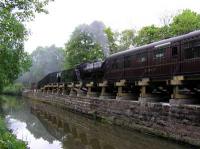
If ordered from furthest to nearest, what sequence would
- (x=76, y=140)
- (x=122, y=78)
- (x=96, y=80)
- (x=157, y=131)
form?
(x=96, y=80), (x=122, y=78), (x=76, y=140), (x=157, y=131)

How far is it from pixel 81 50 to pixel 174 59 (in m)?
43.5

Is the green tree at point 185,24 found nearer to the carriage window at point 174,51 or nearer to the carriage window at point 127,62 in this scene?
the carriage window at point 127,62

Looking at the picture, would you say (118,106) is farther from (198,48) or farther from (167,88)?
(198,48)

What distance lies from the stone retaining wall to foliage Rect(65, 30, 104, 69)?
3118 cm

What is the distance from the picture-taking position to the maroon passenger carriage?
1781 centimetres

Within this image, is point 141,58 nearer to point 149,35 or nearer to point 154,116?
point 154,116

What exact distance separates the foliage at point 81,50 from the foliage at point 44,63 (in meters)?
44.8

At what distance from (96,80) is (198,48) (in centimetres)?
1594

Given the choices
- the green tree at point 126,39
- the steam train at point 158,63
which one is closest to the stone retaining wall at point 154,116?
the steam train at point 158,63

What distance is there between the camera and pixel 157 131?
18.4 metres

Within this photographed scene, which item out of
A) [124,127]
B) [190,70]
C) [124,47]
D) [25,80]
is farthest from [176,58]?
[25,80]

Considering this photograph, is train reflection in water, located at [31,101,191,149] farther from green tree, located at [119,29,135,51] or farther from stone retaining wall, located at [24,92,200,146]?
green tree, located at [119,29,135,51]

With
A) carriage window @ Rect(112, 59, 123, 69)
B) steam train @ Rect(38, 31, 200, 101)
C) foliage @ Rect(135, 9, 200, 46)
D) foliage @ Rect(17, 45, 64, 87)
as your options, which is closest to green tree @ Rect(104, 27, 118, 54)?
foliage @ Rect(135, 9, 200, 46)

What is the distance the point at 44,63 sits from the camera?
112 metres
